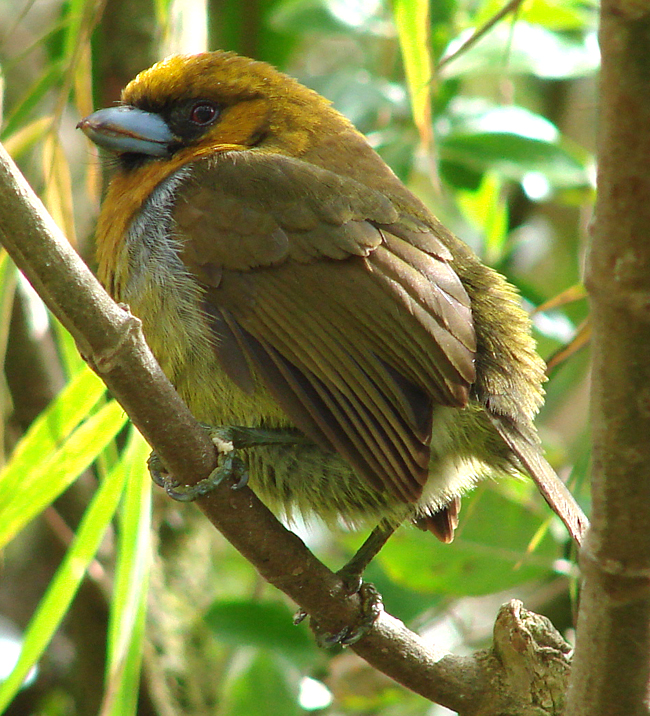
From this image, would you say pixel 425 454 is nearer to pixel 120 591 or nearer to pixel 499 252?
pixel 120 591

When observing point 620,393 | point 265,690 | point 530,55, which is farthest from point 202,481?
point 530,55

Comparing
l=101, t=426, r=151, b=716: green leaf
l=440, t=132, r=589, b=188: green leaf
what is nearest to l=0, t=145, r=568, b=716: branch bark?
l=101, t=426, r=151, b=716: green leaf

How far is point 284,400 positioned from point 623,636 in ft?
3.00

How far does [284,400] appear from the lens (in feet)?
6.95

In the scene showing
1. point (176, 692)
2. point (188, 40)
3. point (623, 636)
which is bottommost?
point (176, 692)

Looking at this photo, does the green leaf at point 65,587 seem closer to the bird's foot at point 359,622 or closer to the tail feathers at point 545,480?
the bird's foot at point 359,622

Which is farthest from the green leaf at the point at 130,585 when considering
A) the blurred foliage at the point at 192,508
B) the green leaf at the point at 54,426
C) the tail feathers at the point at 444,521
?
the tail feathers at the point at 444,521

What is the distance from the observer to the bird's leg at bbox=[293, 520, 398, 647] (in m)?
2.08

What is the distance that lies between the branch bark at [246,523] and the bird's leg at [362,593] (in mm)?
18

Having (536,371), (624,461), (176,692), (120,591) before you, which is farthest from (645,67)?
(176,692)

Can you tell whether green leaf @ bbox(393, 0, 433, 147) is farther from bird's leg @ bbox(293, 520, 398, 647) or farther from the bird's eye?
bird's leg @ bbox(293, 520, 398, 647)

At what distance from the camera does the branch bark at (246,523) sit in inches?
59.8

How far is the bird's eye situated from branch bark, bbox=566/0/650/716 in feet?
5.56

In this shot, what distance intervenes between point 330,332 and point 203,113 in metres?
0.83
